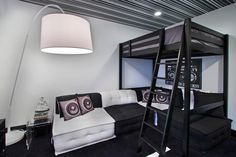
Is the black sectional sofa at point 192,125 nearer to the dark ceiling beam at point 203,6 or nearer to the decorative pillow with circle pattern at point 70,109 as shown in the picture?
the decorative pillow with circle pattern at point 70,109

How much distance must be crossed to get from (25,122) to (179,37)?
10.8 feet

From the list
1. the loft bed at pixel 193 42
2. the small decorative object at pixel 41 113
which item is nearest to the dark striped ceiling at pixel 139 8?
the loft bed at pixel 193 42

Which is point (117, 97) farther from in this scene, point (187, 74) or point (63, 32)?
point (63, 32)

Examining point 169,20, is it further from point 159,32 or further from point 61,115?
point 61,115

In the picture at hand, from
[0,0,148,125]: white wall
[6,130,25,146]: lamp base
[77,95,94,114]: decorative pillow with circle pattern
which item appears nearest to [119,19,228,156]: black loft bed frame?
[0,0,148,125]: white wall

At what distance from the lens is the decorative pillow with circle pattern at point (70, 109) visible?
2.29m

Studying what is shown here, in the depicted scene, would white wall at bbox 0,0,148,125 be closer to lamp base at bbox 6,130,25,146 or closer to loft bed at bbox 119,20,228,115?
lamp base at bbox 6,130,25,146

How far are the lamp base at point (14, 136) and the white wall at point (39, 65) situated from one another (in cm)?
25

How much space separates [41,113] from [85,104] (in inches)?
33.2

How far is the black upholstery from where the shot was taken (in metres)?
2.33

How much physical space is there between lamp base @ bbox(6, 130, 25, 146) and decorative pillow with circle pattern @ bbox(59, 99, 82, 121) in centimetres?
87

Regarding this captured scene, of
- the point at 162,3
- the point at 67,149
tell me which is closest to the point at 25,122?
the point at 67,149

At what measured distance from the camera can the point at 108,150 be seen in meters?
1.96

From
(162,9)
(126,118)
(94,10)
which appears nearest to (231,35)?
(162,9)
